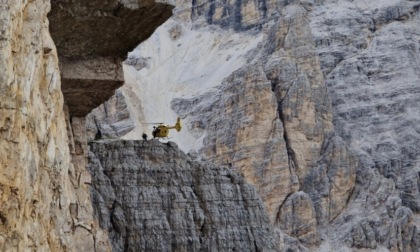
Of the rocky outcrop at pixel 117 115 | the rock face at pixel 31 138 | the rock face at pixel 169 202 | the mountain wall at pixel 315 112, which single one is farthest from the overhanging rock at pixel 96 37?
the rocky outcrop at pixel 117 115

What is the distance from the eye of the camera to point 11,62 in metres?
6.82

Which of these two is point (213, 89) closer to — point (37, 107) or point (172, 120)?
point (172, 120)

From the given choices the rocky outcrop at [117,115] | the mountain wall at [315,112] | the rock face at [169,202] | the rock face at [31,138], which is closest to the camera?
the rock face at [31,138]

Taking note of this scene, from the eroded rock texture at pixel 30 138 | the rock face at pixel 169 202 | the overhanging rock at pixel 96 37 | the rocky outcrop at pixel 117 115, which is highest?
the rocky outcrop at pixel 117 115

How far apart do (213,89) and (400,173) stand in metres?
29.0

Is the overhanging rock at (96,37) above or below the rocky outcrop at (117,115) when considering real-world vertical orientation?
below

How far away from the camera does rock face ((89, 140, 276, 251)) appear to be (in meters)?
35.9

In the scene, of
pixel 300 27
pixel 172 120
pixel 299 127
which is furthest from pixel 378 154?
pixel 172 120

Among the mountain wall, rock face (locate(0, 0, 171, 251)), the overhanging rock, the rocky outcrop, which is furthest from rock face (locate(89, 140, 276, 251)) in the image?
the rocky outcrop

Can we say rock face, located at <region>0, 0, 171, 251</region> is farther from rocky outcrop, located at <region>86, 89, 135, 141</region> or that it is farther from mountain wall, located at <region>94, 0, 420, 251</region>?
rocky outcrop, located at <region>86, 89, 135, 141</region>

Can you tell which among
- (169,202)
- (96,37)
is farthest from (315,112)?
(96,37)

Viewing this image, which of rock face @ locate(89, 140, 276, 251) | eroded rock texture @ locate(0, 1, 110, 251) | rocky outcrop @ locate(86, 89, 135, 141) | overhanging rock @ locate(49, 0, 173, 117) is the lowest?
rock face @ locate(89, 140, 276, 251)

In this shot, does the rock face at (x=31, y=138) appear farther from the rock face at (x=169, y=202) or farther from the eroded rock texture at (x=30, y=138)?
the rock face at (x=169, y=202)

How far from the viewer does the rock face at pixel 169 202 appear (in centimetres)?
3591
